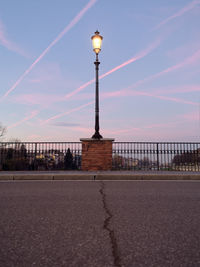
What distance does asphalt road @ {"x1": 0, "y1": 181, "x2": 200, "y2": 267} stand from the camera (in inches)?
82.4

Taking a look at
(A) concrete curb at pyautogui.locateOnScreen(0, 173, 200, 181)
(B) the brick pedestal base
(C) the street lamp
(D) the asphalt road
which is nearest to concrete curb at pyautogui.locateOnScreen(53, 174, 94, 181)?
(A) concrete curb at pyautogui.locateOnScreen(0, 173, 200, 181)

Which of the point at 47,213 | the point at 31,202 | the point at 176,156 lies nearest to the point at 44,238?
the point at 47,213

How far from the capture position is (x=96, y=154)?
11.5 m

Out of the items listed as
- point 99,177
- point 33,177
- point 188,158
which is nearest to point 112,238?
point 99,177

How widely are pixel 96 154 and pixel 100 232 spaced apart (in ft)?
28.6

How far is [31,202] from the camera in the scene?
15.2 ft

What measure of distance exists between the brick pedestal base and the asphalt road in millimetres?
6681

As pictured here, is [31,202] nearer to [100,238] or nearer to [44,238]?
[44,238]

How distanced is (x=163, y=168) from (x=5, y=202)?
386 inches

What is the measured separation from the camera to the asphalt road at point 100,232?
2.09 m

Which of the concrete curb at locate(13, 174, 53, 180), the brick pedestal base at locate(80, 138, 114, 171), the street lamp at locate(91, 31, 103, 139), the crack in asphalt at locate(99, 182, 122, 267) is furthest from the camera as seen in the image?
the street lamp at locate(91, 31, 103, 139)

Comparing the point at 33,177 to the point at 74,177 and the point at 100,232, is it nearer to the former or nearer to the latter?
the point at 74,177

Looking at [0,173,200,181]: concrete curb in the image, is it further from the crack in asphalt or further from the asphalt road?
the crack in asphalt

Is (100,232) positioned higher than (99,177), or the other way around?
(99,177)
